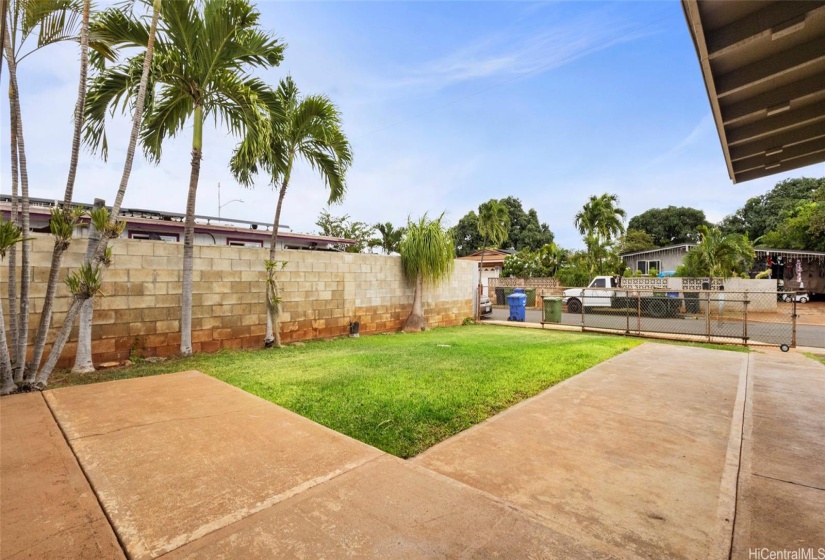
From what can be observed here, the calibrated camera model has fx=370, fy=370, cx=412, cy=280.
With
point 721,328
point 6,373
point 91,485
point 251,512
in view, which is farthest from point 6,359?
point 721,328

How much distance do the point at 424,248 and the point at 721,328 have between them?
941 centimetres

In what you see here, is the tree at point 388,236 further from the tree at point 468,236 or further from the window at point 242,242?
the window at point 242,242

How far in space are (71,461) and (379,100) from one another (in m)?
14.4

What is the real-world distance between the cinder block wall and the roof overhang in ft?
→ 22.8

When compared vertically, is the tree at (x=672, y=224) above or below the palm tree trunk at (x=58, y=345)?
above

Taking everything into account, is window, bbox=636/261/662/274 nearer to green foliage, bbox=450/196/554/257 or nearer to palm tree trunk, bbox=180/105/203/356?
green foliage, bbox=450/196/554/257

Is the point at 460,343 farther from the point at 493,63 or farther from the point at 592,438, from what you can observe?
the point at 493,63

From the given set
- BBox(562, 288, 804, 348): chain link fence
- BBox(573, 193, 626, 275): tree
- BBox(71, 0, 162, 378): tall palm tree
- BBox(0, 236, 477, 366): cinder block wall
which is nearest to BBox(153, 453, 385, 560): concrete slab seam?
BBox(71, 0, 162, 378): tall palm tree

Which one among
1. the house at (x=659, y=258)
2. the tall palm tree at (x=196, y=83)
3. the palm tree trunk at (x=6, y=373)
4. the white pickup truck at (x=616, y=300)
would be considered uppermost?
the tall palm tree at (x=196, y=83)

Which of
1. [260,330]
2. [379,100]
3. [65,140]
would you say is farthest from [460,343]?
[379,100]

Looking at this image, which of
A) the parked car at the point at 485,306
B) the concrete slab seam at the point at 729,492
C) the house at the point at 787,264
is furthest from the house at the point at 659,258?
the concrete slab seam at the point at 729,492

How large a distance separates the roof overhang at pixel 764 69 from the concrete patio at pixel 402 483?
2512 mm

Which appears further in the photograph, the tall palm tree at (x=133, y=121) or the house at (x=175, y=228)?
the house at (x=175, y=228)

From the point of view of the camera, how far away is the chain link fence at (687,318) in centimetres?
891
